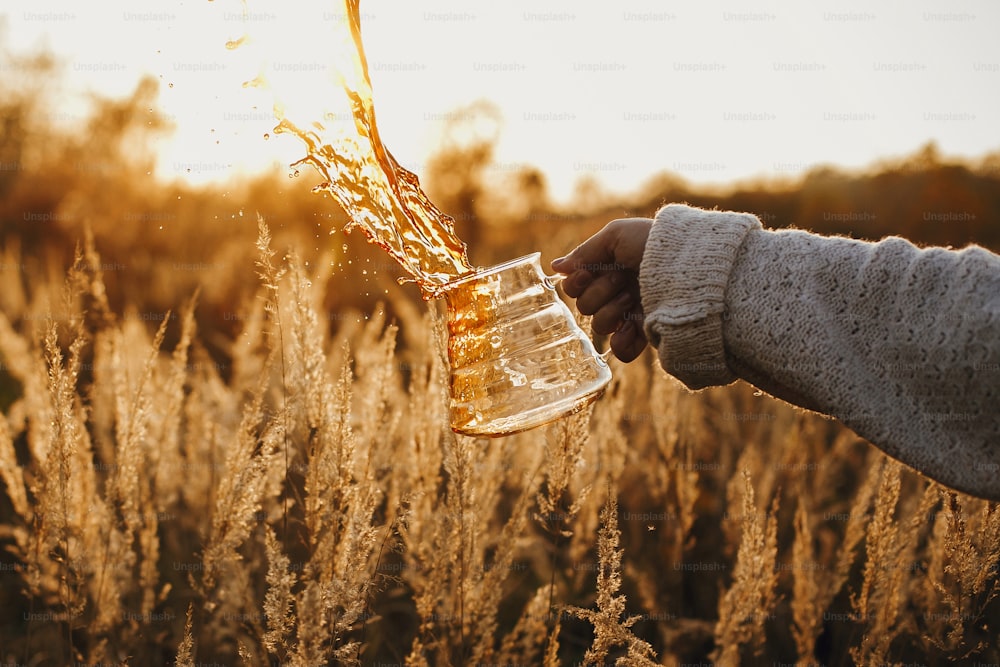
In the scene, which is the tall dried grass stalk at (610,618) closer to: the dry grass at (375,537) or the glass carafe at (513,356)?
the dry grass at (375,537)

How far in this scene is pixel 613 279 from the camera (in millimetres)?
1957

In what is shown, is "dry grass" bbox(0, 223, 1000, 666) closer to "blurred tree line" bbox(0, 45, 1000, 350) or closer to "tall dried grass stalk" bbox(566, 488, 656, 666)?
"tall dried grass stalk" bbox(566, 488, 656, 666)

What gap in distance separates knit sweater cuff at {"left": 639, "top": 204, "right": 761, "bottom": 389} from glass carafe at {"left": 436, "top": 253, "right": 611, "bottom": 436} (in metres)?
0.17

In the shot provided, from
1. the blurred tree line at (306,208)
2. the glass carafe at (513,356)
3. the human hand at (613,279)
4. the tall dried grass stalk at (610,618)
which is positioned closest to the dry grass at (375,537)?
the tall dried grass stalk at (610,618)

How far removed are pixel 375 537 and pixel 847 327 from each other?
1141mm

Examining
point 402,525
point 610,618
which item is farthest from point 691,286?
point 402,525

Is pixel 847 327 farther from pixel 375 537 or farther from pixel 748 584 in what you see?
pixel 375 537

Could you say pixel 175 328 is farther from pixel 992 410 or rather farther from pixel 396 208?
pixel 992 410

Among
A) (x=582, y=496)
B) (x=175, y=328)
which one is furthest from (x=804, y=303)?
(x=175, y=328)

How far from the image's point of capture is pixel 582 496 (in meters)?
2.10

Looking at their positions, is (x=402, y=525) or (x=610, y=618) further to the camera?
(x=402, y=525)

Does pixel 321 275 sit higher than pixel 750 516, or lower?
higher

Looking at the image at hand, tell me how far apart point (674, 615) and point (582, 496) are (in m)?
1.20

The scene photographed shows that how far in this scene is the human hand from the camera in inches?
73.7
